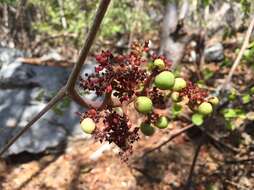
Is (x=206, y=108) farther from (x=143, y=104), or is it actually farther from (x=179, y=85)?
(x=143, y=104)

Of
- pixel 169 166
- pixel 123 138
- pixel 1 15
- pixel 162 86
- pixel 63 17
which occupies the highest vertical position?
pixel 162 86

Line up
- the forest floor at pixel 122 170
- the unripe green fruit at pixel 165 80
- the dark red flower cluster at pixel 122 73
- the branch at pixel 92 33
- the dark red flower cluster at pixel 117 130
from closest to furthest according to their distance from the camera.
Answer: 1. the branch at pixel 92 33
2. the unripe green fruit at pixel 165 80
3. the dark red flower cluster at pixel 122 73
4. the dark red flower cluster at pixel 117 130
5. the forest floor at pixel 122 170

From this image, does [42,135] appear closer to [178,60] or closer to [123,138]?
[178,60]

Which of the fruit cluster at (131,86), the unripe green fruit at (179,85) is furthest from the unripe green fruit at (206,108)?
the unripe green fruit at (179,85)

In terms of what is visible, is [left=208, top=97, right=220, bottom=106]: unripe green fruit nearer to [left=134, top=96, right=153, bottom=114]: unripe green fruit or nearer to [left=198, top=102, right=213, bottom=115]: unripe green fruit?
[left=198, top=102, right=213, bottom=115]: unripe green fruit

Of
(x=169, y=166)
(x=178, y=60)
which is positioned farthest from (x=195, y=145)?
(x=178, y=60)

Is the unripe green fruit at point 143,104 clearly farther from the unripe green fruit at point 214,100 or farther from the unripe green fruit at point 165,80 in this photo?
the unripe green fruit at point 214,100

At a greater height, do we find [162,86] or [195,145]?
[162,86]

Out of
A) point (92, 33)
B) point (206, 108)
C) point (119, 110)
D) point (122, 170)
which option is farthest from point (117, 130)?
point (122, 170)
